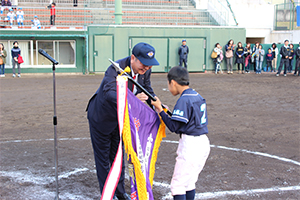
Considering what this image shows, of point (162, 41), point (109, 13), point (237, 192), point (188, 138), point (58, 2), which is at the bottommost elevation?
point (237, 192)

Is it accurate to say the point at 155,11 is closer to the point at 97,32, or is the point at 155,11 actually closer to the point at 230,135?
the point at 97,32

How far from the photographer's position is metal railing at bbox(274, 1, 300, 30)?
29.1m

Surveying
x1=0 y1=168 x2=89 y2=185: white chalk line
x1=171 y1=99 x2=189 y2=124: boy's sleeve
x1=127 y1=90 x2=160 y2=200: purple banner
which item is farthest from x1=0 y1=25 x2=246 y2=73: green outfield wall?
x1=171 y1=99 x2=189 y2=124: boy's sleeve

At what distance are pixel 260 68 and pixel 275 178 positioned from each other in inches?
800

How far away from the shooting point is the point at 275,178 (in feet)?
17.7

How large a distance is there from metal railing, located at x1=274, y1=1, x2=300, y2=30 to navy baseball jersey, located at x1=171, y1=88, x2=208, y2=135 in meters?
28.6

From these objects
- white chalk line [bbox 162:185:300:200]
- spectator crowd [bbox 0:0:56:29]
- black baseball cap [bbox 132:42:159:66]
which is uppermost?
spectator crowd [bbox 0:0:56:29]

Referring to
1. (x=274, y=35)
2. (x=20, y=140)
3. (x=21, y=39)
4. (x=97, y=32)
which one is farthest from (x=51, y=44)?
(x=274, y=35)

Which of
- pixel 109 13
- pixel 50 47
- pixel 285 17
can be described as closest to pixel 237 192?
pixel 50 47

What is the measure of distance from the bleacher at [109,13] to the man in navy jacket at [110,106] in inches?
789

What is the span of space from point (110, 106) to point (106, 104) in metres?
0.06

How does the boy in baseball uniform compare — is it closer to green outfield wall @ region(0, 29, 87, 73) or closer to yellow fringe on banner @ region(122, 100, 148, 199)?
yellow fringe on banner @ region(122, 100, 148, 199)

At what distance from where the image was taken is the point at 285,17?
29.7 m

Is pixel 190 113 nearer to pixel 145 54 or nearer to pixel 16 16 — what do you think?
pixel 145 54
